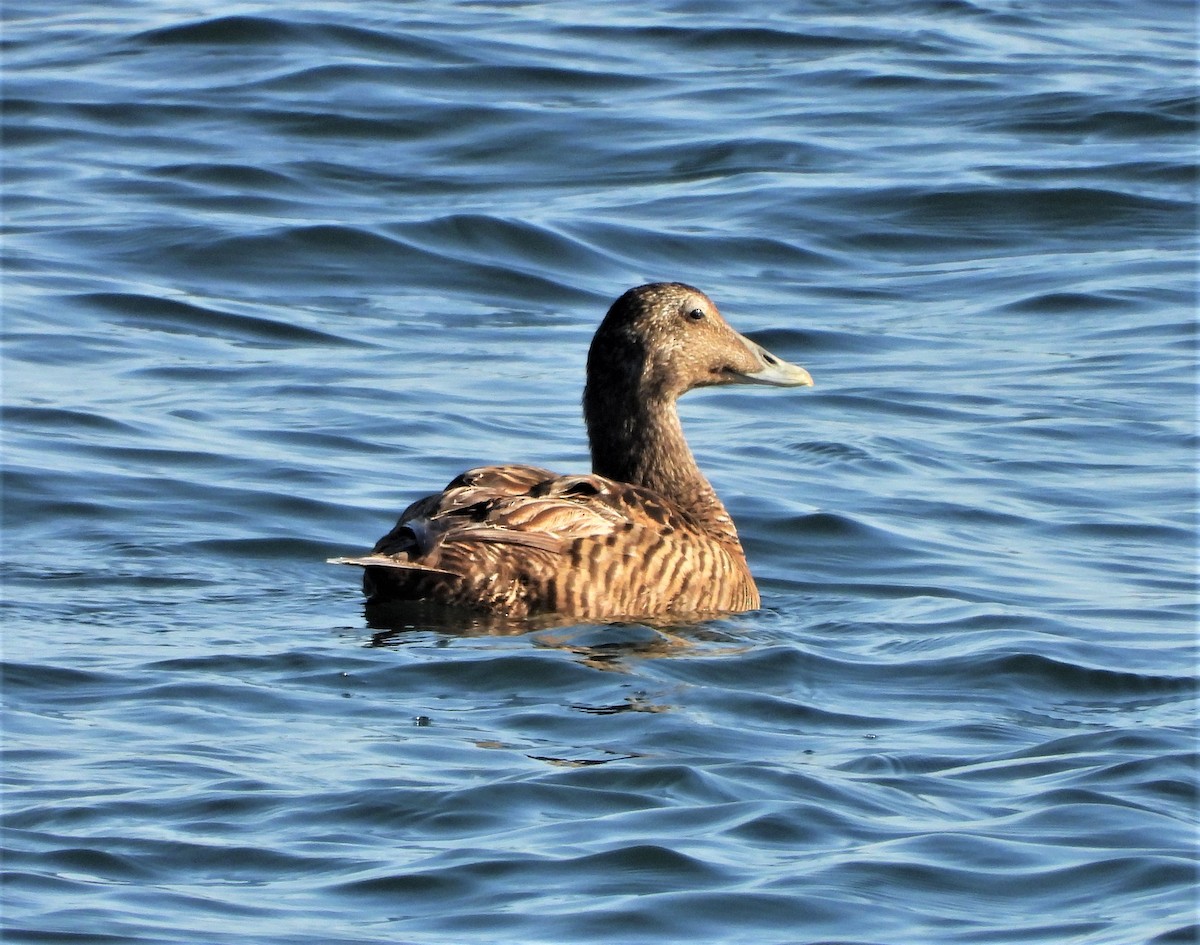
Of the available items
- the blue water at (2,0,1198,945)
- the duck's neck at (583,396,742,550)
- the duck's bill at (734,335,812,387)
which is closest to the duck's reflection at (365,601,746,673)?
the blue water at (2,0,1198,945)

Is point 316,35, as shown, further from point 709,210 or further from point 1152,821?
point 1152,821

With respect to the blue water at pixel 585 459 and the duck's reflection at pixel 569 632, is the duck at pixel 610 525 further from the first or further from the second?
the blue water at pixel 585 459

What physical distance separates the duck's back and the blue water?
0.16m

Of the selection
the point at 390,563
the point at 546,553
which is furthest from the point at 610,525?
the point at 390,563

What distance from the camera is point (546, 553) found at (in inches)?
301

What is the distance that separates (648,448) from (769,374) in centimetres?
60

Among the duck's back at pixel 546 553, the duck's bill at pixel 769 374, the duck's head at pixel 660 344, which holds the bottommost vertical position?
the duck's back at pixel 546 553

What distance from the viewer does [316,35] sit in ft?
58.2

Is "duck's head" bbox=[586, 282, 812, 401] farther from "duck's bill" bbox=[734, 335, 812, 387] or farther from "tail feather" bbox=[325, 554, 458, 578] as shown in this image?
"tail feather" bbox=[325, 554, 458, 578]

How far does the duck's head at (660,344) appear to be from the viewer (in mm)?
8570

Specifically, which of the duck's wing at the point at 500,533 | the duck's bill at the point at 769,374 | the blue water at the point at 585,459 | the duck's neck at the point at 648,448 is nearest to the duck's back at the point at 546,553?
the duck's wing at the point at 500,533

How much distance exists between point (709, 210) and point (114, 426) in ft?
16.5

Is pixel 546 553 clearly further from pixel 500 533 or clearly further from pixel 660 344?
pixel 660 344

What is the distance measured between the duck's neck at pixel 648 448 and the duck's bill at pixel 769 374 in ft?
1.29
